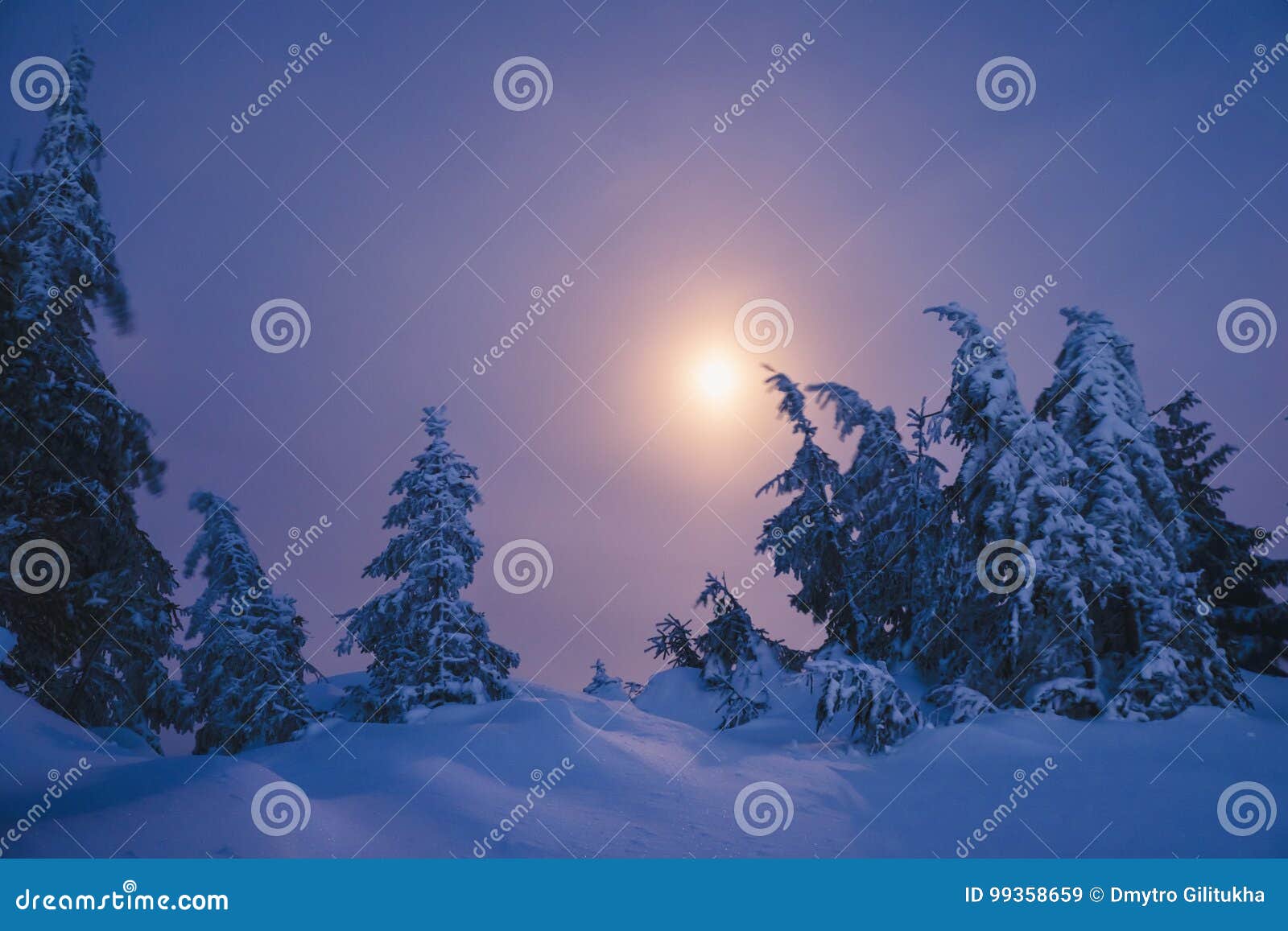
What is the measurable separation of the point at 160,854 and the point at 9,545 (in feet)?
25.1

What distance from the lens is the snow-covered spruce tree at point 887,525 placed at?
1900 cm

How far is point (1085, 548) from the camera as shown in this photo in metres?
14.8

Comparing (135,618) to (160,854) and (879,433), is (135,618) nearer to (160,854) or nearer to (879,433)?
(160,854)

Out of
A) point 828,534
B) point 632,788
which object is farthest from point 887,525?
point 632,788

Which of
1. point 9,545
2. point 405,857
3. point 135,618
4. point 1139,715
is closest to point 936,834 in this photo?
point 1139,715
